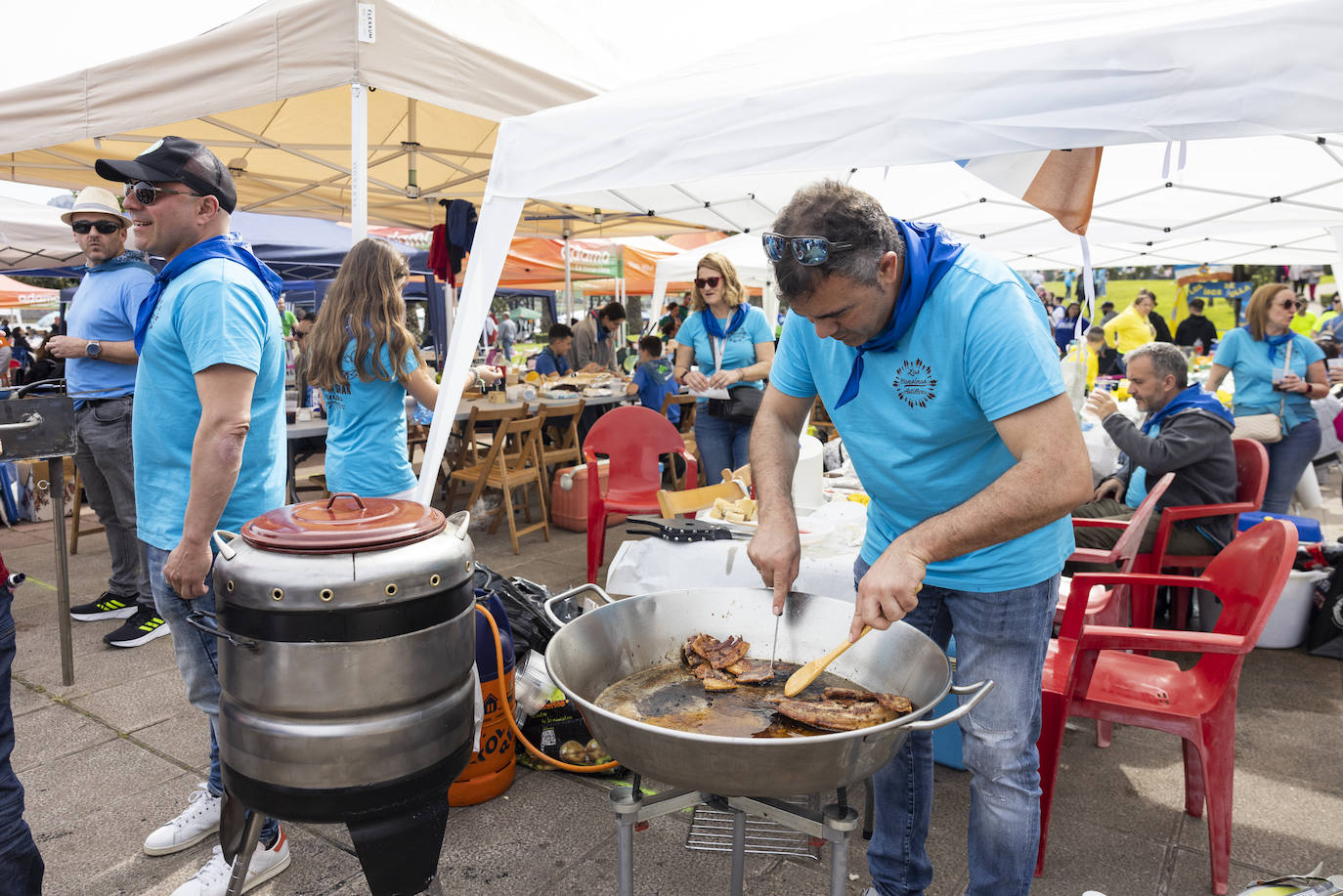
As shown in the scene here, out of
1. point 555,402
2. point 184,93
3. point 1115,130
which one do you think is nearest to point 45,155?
point 184,93

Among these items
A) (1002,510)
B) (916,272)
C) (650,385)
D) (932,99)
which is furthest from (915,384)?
(650,385)

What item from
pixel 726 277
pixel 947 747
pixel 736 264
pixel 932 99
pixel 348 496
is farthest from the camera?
pixel 736 264

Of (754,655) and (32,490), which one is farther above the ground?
(754,655)

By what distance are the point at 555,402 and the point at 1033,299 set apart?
19.7 feet

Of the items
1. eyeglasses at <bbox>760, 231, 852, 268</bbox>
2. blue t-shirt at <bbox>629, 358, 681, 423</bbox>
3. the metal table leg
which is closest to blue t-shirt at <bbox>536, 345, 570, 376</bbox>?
blue t-shirt at <bbox>629, 358, 681, 423</bbox>

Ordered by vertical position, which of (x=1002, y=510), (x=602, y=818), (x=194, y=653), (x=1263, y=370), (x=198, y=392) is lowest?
(x=602, y=818)

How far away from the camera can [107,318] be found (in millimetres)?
3961

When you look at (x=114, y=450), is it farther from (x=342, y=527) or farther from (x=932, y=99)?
(x=932, y=99)

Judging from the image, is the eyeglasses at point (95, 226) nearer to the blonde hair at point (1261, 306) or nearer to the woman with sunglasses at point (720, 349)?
the woman with sunglasses at point (720, 349)

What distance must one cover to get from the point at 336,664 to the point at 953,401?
1.37 m

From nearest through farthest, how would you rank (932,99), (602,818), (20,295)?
1. (932,99)
2. (602,818)
3. (20,295)

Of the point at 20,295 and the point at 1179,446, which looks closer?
the point at 1179,446

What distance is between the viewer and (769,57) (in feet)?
10.2

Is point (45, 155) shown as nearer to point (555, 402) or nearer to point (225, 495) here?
point (555, 402)
